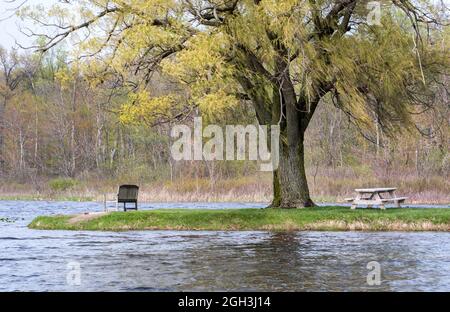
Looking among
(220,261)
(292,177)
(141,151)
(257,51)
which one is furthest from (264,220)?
(141,151)

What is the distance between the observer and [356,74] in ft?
95.2

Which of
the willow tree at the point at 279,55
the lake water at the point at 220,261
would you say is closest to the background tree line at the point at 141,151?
the willow tree at the point at 279,55

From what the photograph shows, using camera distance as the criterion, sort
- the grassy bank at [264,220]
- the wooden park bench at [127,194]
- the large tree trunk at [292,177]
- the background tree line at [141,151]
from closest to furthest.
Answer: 1. the grassy bank at [264,220]
2. the large tree trunk at [292,177]
3. the wooden park bench at [127,194]
4. the background tree line at [141,151]

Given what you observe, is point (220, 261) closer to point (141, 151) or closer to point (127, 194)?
point (127, 194)

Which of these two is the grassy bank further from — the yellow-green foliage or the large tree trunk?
→ the yellow-green foliage

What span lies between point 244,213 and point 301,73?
5.53m

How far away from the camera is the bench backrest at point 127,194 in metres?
33.3

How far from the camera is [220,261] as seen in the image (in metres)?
20.2

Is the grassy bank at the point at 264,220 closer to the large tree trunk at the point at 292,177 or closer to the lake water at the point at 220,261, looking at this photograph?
the lake water at the point at 220,261

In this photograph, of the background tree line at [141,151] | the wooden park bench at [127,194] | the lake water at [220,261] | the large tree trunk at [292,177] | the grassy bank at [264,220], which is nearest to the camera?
the lake water at [220,261]

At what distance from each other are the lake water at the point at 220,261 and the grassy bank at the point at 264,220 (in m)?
0.98

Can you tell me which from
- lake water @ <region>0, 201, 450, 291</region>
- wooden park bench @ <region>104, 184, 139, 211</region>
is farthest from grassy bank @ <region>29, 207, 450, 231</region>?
wooden park bench @ <region>104, 184, 139, 211</region>

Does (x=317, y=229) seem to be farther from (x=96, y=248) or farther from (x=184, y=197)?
(x=184, y=197)

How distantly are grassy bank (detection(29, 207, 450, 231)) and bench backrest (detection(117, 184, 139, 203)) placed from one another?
277 centimetres
